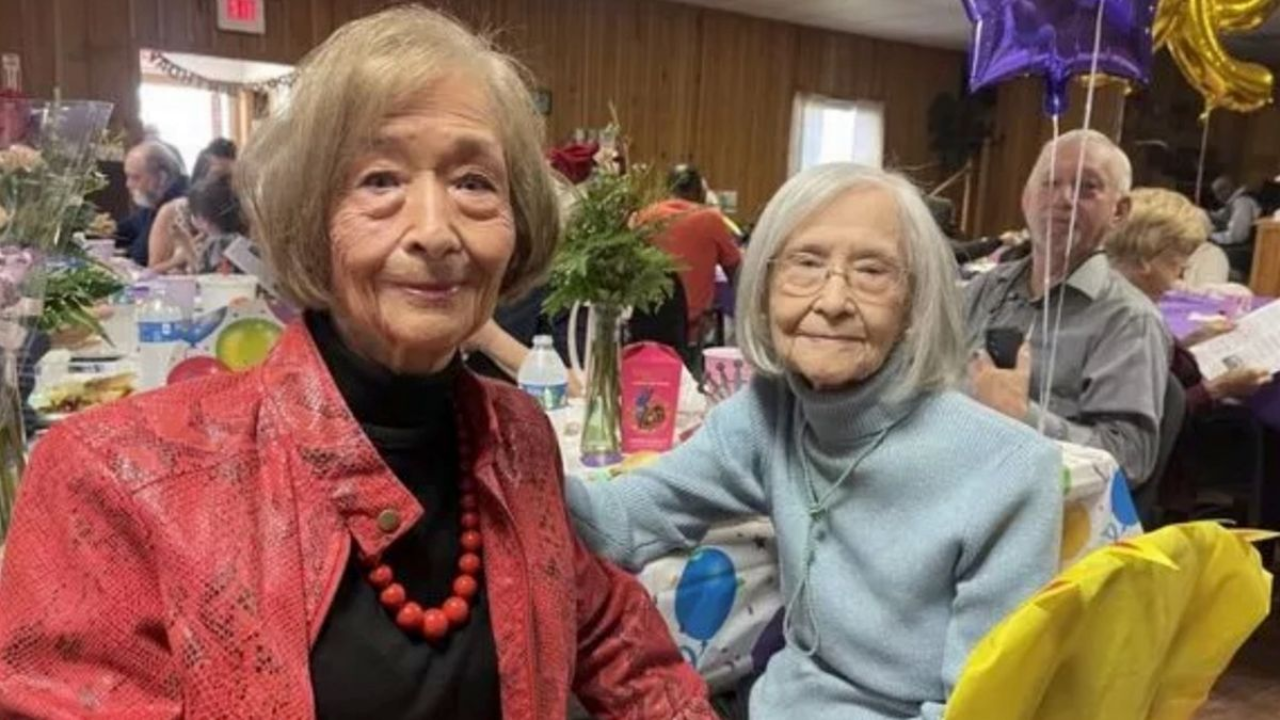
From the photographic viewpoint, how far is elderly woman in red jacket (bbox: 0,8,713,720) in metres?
0.82

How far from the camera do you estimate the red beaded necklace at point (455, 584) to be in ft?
2.98

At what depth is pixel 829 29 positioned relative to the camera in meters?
10.2

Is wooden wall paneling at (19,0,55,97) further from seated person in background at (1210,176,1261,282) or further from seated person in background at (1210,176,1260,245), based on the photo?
seated person in background at (1210,176,1260,245)

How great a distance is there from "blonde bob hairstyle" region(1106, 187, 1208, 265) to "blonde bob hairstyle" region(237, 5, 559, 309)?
227cm

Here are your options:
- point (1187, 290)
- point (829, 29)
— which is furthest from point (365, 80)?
point (829, 29)

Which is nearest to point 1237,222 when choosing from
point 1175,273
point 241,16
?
point 1175,273

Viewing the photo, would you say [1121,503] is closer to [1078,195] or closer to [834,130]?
[1078,195]

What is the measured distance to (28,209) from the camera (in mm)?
1288

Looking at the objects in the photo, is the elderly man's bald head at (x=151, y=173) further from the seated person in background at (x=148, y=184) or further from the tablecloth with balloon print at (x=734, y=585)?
the tablecloth with balloon print at (x=734, y=585)

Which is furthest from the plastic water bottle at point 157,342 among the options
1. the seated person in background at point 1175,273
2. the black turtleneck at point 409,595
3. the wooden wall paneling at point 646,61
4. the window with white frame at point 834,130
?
the window with white frame at point 834,130

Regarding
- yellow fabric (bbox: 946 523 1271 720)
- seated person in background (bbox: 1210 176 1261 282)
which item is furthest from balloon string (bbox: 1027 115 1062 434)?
seated person in background (bbox: 1210 176 1261 282)

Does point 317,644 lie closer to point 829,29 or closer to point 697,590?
point 697,590

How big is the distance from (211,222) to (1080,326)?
2615 mm

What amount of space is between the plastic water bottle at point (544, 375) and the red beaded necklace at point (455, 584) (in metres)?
0.85
